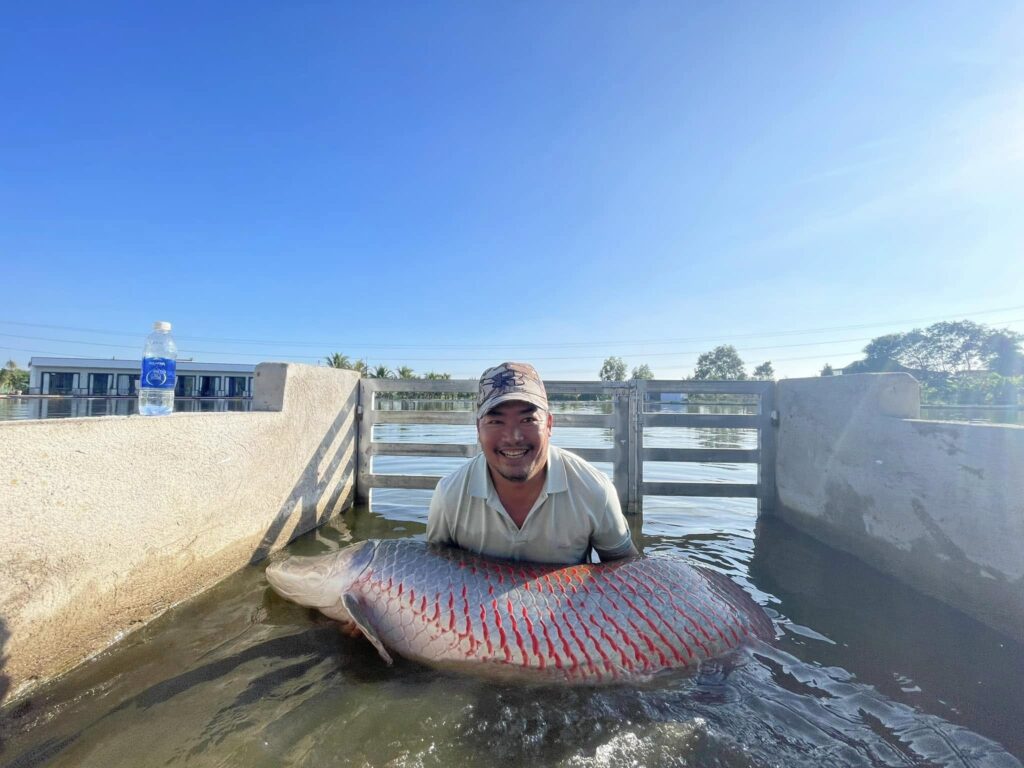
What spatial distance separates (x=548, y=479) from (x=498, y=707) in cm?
122

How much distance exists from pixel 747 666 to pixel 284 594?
2.92 meters

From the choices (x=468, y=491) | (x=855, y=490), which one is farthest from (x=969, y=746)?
(x=855, y=490)

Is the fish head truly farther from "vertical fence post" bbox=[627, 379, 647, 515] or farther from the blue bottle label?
"vertical fence post" bbox=[627, 379, 647, 515]

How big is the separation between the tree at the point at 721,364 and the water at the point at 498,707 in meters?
109

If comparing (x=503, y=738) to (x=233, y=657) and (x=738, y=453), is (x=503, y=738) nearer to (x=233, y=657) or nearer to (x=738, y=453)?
(x=233, y=657)

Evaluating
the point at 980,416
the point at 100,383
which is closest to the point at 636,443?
the point at 980,416

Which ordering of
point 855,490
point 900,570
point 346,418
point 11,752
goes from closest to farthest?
point 11,752 < point 900,570 < point 855,490 < point 346,418

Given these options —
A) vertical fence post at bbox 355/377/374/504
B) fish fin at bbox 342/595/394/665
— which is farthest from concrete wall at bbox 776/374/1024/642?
vertical fence post at bbox 355/377/374/504

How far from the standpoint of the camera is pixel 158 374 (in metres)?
3.52

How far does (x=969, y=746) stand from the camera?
6.64ft

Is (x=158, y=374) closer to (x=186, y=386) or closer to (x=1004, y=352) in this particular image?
(x=186, y=386)

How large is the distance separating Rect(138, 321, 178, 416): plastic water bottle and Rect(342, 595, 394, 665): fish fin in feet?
6.94

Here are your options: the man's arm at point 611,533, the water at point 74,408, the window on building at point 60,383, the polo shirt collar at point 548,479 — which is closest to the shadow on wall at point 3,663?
the polo shirt collar at point 548,479

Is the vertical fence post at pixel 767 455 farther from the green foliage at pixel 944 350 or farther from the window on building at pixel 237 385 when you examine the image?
the green foliage at pixel 944 350
